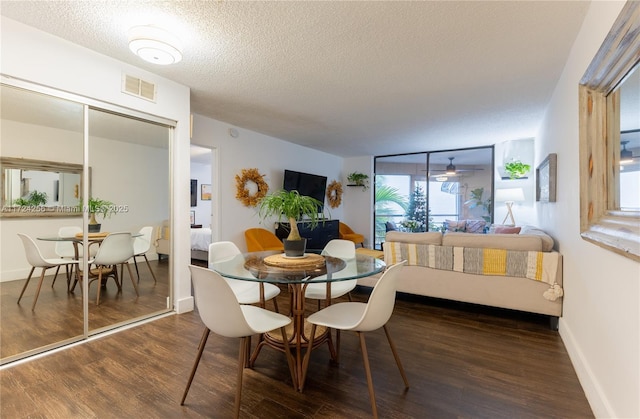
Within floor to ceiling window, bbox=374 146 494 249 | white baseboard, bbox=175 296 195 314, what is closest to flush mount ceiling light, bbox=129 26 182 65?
white baseboard, bbox=175 296 195 314

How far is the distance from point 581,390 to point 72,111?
4.19m

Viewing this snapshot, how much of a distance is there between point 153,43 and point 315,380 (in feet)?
8.51

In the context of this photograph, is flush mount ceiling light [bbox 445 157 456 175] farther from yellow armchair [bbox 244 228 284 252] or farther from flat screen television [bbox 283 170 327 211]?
yellow armchair [bbox 244 228 284 252]

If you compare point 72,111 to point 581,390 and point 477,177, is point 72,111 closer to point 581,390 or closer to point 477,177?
point 581,390

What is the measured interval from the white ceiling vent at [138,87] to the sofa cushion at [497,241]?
338cm

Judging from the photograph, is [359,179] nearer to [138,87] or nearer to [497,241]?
[497,241]

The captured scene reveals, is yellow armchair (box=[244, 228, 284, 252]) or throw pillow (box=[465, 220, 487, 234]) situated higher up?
throw pillow (box=[465, 220, 487, 234])

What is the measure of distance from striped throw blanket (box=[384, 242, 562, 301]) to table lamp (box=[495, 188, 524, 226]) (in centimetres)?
291

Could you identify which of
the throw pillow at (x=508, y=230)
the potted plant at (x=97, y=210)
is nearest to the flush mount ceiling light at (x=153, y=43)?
the potted plant at (x=97, y=210)

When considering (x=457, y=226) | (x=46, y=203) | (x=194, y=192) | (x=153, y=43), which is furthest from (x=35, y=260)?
(x=457, y=226)

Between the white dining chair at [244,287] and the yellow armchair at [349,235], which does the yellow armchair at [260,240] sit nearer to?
the white dining chair at [244,287]

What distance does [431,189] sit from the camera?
6.92 metres

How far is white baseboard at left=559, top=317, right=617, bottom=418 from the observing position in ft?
4.83

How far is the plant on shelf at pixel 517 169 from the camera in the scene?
5156 millimetres
